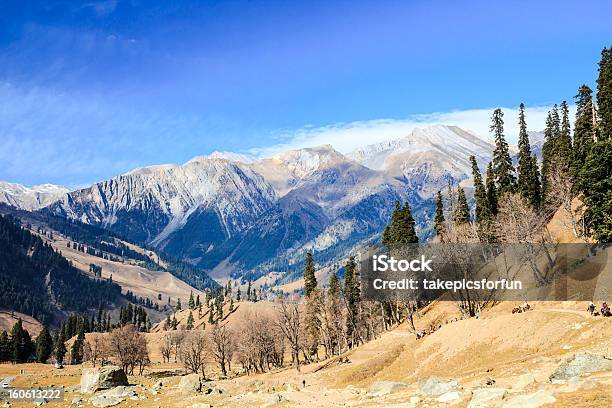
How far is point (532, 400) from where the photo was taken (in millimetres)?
26547

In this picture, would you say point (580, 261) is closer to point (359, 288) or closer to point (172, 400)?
point (359, 288)

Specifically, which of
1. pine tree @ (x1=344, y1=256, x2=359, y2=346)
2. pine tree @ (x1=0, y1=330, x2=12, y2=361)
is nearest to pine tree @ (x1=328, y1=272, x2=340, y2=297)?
pine tree @ (x1=344, y1=256, x2=359, y2=346)

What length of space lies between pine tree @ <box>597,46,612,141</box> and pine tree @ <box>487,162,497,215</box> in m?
27.9

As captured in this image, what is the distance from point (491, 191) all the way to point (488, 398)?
8873 cm

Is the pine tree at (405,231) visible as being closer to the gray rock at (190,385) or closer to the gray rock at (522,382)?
the gray rock at (190,385)

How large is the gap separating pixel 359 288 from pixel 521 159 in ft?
148

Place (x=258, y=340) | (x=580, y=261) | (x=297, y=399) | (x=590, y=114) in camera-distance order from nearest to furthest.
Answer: (x=297, y=399), (x=580, y=261), (x=590, y=114), (x=258, y=340)

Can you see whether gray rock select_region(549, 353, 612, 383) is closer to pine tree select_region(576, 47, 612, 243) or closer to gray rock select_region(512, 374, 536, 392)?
gray rock select_region(512, 374, 536, 392)

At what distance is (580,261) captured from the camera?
227ft

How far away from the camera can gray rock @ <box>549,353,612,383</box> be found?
30.7 metres

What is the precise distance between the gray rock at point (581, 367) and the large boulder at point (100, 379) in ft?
213

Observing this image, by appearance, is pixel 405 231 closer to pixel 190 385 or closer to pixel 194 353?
pixel 190 385

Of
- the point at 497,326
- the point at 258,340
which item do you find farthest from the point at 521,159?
the point at 258,340

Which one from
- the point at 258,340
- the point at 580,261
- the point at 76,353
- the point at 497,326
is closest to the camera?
the point at 497,326
